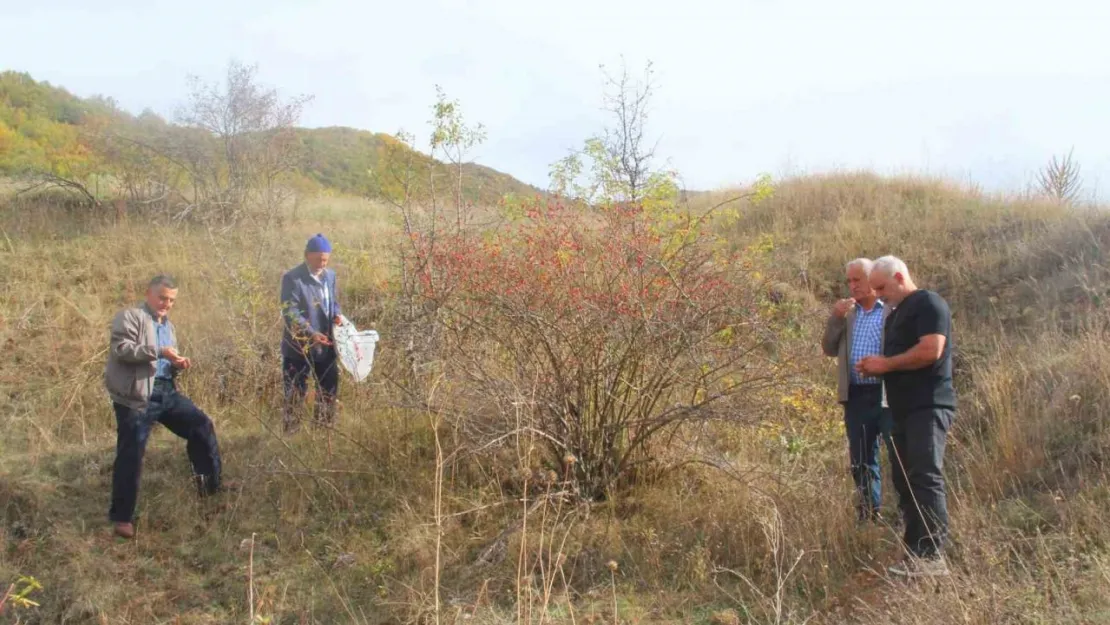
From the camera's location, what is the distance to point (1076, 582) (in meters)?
3.37

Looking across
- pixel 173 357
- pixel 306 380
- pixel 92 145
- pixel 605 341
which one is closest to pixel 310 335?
pixel 306 380

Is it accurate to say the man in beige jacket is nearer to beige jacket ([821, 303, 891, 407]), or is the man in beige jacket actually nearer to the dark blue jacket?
the dark blue jacket

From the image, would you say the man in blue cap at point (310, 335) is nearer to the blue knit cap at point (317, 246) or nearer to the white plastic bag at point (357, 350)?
the blue knit cap at point (317, 246)

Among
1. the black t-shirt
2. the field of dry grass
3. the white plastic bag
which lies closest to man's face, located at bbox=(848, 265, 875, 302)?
the field of dry grass

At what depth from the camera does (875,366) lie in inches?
159

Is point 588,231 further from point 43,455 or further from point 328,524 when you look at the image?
point 43,455

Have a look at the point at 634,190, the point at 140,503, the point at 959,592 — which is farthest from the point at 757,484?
the point at 140,503

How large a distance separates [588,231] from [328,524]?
8.45 ft

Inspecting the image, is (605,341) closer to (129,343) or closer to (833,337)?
(833,337)

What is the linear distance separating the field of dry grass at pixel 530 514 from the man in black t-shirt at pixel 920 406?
6.5 inches

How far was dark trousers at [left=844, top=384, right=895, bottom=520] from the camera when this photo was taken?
451 centimetres

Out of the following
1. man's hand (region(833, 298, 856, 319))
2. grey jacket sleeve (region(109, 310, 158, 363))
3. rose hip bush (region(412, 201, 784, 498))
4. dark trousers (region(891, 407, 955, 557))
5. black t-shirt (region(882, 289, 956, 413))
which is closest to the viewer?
dark trousers (region(891, 407, 955, 557))

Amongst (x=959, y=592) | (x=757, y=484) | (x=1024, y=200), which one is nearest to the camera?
(x=959, y=592)

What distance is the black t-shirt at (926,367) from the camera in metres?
3.92
